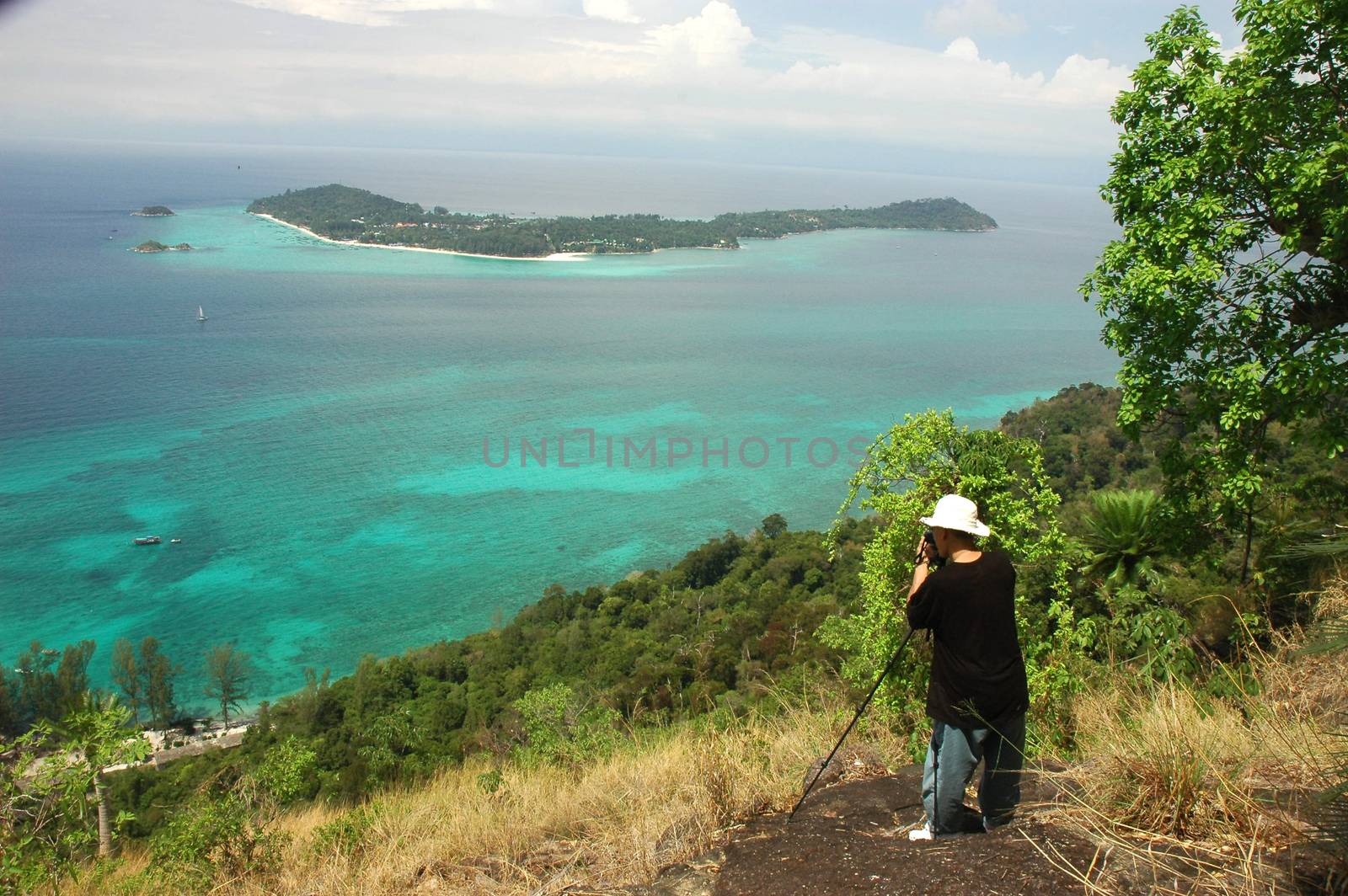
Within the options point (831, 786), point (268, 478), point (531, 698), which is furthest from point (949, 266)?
point (831, 786)

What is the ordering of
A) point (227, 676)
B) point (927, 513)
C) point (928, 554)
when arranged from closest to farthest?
point (928, 554) < point (927, 513) < point (227, 676)

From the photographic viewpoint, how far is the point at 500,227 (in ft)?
322

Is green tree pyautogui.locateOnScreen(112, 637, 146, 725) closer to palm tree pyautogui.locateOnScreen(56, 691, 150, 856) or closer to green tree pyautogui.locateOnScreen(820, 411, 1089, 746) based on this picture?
palm tree pyautogui.locateOnScreen(56, 691, 150, 856)

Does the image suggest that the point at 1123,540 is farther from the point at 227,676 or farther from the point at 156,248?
the point at 156,248

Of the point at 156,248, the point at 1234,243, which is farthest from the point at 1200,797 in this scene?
the point at 156,248

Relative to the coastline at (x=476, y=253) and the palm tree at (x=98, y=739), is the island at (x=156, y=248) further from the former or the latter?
the palm tree at (x=98, y=739)

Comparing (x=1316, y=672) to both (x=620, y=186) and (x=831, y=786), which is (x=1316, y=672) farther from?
(x=620, y=186)

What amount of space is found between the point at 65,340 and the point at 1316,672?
60.0 meters

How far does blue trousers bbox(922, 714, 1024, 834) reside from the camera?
2328 millimetres

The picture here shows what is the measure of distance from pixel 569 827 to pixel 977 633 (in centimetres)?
165

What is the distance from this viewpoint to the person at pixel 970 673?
7.48 feet

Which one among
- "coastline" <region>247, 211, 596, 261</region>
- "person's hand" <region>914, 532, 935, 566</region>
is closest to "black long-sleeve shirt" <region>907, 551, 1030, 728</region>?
"person's hand" <region>914, 532, 935, 566</region>

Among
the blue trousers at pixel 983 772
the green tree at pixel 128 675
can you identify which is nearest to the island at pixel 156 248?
the green tree at pixel 128 675

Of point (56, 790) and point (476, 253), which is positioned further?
point (476, 253)
